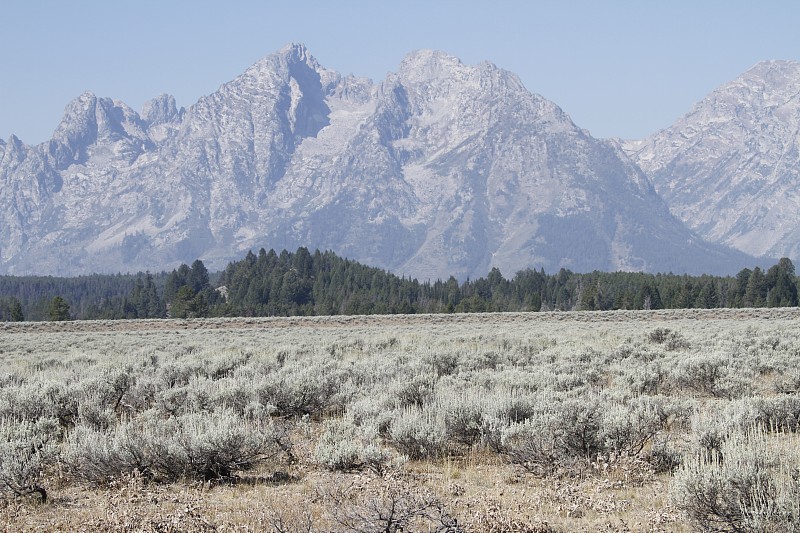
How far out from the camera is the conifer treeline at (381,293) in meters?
112

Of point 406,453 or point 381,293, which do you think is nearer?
point 406,453

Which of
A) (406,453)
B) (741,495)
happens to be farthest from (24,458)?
(741,495)

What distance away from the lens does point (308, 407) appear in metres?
15.6

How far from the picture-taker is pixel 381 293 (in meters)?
137

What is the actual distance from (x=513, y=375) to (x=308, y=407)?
4.35m

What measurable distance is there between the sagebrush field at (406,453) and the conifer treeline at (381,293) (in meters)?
89.0

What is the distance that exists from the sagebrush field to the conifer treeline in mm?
88951

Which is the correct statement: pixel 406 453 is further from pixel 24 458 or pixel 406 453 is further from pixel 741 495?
pixel 741 495

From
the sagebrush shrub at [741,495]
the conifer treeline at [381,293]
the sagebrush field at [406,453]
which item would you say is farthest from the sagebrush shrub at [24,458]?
the conifer treeline at [381,293]

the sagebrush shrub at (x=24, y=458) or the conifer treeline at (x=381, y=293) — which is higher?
the conifer treeline at (x=381, y=293)

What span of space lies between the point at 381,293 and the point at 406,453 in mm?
125153

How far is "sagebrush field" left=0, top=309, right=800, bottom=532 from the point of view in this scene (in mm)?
8266

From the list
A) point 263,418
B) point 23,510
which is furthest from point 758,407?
point 23,510

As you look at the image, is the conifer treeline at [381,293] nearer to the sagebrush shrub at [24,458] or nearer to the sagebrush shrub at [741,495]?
the sagebrush shrub at [24,458]
